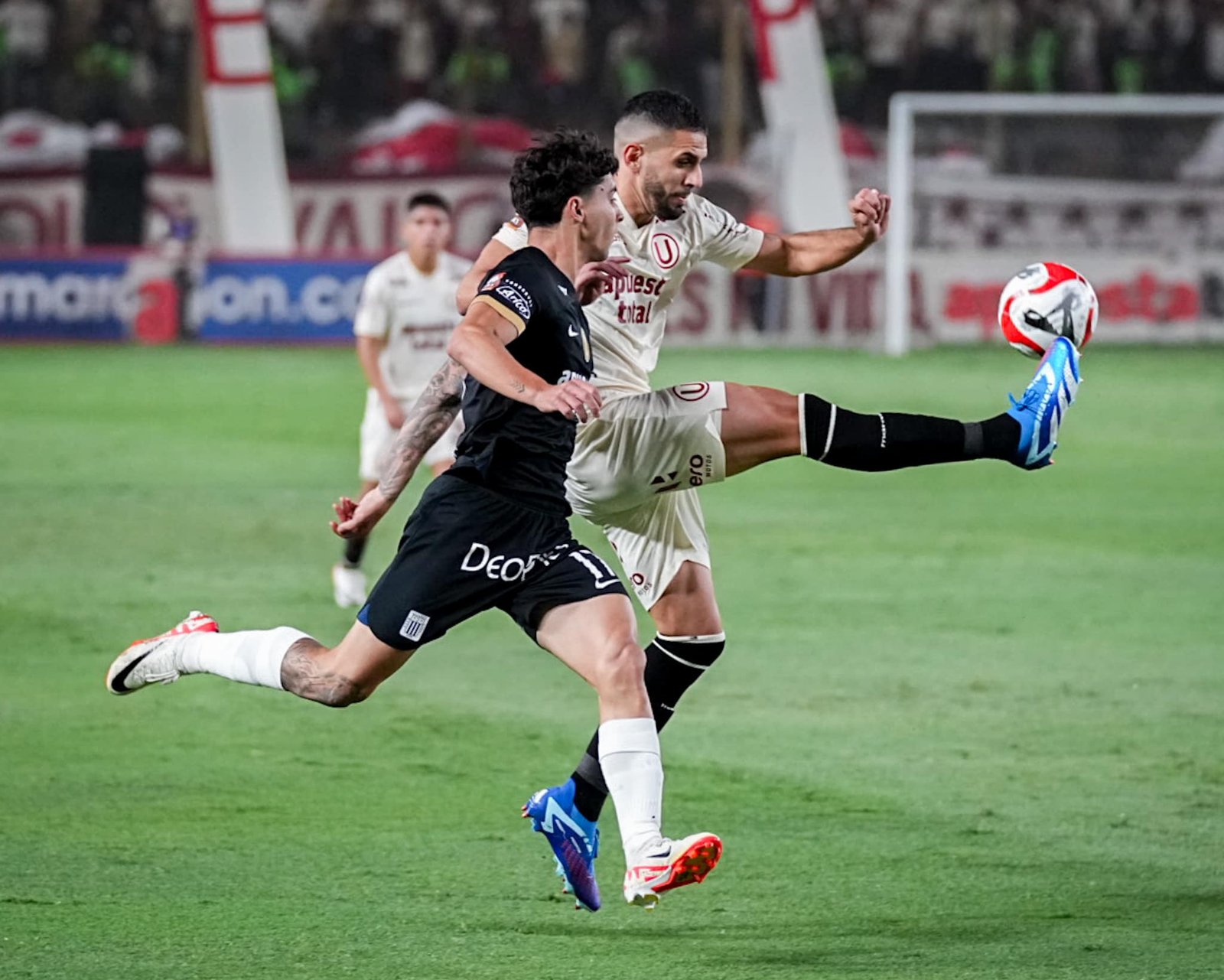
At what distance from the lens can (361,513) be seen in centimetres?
602

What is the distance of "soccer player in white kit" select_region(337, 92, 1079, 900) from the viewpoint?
237 inches

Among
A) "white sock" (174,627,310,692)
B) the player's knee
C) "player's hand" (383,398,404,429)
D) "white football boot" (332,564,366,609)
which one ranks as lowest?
"white football boot" (332,564,366,609)

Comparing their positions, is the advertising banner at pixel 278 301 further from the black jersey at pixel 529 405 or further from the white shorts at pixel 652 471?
the black jersey at pixel 529 405

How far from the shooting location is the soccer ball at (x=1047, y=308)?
6398 mm

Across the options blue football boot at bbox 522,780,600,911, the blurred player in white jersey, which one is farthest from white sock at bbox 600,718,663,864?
the blurred player in white jersey

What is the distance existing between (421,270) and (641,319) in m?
5.97

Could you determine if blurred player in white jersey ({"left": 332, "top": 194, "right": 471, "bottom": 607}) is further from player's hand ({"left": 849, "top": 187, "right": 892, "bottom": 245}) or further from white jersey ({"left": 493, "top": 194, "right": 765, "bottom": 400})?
player's hand ({"left": 849, "top": 187, "right": 892, "bottom": 245})

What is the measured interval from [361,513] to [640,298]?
46.0 inches

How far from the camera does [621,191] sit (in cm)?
654

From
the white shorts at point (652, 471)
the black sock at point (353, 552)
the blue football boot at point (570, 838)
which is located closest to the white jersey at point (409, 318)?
the black sock at point (353, 552)

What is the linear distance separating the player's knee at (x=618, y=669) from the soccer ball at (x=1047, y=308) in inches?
69.4

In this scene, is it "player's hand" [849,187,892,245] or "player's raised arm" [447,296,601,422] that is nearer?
"player's raised arm" [447,296,601,422]

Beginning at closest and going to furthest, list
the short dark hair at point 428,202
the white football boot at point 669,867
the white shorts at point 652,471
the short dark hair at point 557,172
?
the white football boot at point 669,867 < the short dark hair at point 557,172 < the white shorts at point 652,471 < the short dark hair at point 428,202

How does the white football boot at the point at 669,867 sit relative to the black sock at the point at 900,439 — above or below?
below
